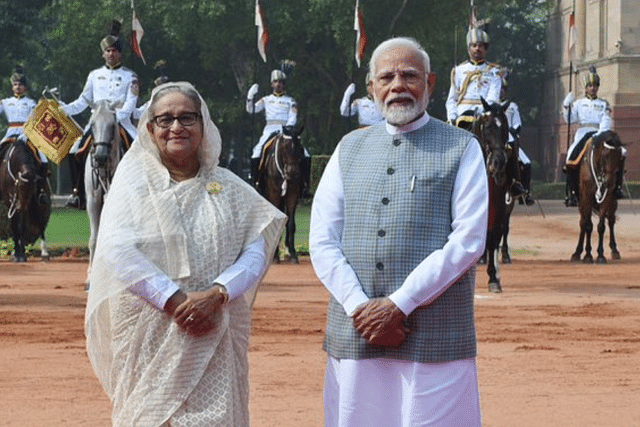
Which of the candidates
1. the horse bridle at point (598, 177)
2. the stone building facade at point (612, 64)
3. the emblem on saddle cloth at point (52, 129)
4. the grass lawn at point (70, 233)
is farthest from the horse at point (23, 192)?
the stone building facade at point (612, 64)

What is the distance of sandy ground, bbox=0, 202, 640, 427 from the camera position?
30.2 ft

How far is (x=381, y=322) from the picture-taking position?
18.4 feet

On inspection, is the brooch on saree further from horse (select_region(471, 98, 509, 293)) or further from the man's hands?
horse (select_region(471, 98, 509, 293))

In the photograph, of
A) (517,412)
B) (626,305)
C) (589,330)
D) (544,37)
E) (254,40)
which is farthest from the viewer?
(544,37)

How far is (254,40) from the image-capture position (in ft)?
152

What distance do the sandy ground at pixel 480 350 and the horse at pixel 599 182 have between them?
244 cm

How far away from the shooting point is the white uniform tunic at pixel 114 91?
17.5 m

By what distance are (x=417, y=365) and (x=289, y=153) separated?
1743cm

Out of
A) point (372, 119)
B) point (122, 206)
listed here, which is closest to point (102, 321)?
point (122, 206)

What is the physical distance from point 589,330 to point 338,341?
26.7ft

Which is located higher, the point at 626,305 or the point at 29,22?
the point at 29,22

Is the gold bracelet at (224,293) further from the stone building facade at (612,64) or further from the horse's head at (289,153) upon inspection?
the stone building facade at (612,64)

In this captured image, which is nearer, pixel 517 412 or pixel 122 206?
pixel 122 206

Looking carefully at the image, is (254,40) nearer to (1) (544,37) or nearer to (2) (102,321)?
(1) (544,37)
